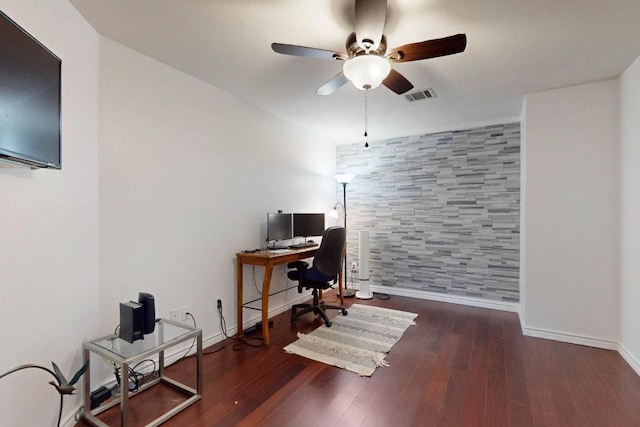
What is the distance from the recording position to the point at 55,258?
5.08ft

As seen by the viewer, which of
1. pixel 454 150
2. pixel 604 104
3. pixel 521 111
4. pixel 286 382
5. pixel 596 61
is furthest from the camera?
pixel 454 150

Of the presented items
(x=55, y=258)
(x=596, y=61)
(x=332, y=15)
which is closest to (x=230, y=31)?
(x=332, y=15)

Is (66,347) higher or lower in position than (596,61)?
lower

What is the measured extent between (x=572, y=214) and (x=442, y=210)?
1.45 meters

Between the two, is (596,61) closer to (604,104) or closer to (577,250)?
(604,104)

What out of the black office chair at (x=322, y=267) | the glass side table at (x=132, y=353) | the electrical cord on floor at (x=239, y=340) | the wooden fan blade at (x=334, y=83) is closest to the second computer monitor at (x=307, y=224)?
the black office chair at (x=322, y=267)

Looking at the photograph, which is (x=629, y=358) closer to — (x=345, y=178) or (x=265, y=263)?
(x=265, y=263)

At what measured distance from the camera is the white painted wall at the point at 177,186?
6.58 feet

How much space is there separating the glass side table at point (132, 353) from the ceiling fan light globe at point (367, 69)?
186 cm

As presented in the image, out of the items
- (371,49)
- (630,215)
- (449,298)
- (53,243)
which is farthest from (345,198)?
(53,243)

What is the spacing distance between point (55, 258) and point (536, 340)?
379 centimetres

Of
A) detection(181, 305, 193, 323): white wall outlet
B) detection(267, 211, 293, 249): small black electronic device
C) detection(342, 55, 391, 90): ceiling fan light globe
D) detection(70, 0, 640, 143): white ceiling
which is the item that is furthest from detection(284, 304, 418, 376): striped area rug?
detection(70, 0, 640, 143): white ceiling

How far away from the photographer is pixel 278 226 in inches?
130

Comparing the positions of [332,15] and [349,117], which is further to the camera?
[349,117]
